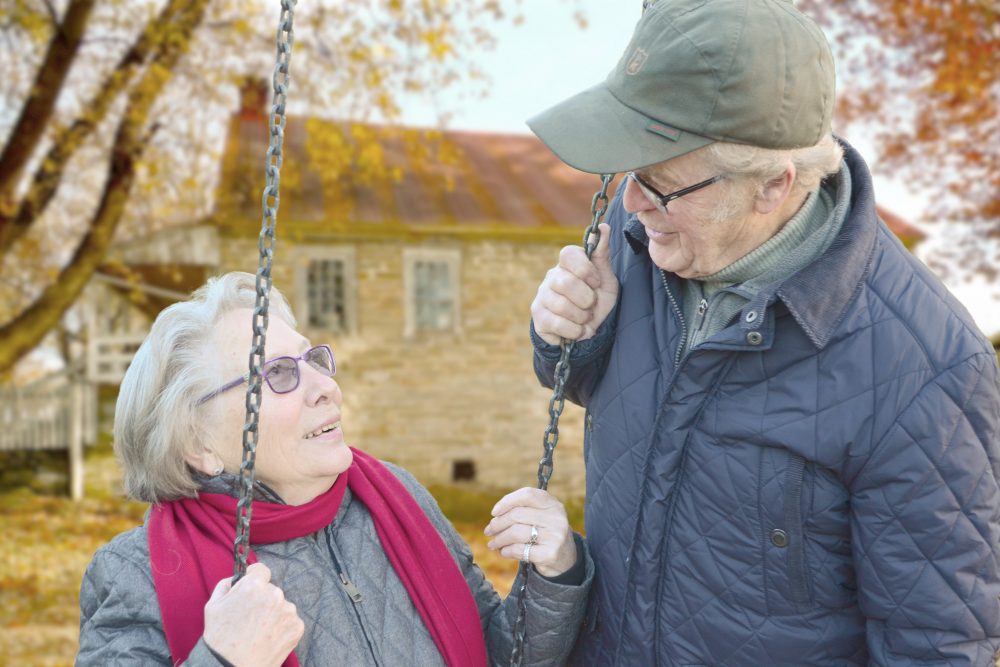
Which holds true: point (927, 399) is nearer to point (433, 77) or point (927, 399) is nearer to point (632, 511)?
point (632, 511)

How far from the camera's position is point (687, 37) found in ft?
5.46

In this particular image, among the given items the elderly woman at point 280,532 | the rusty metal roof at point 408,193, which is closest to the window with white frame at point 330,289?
the rusty metal roof at point 408,193

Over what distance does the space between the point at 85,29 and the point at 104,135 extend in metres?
1.60

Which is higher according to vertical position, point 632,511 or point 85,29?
point 85,29

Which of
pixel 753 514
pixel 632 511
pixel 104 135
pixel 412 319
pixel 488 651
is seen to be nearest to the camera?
pixel 753 514

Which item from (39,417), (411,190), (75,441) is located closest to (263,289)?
(411,190)

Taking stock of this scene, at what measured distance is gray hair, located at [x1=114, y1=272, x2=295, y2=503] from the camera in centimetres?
197

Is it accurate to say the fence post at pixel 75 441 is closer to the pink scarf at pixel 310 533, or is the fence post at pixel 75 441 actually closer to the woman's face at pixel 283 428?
the pink scarf at pixel 310 533

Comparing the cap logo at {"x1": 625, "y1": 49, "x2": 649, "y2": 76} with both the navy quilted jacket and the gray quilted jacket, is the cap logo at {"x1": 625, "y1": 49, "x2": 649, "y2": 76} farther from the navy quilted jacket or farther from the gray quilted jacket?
the gray quilted jacket

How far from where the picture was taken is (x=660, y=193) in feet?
5.79

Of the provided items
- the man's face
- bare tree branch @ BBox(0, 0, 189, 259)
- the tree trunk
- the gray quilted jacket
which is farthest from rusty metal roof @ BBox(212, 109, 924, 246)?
the man's face

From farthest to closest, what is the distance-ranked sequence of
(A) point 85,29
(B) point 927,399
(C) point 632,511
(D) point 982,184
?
(D) point 982,184
(A) point 85,29
(C) point 632,511
(B) point 927,399

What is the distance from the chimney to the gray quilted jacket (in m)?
9.94

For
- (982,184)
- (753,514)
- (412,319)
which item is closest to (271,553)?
(753,514)
